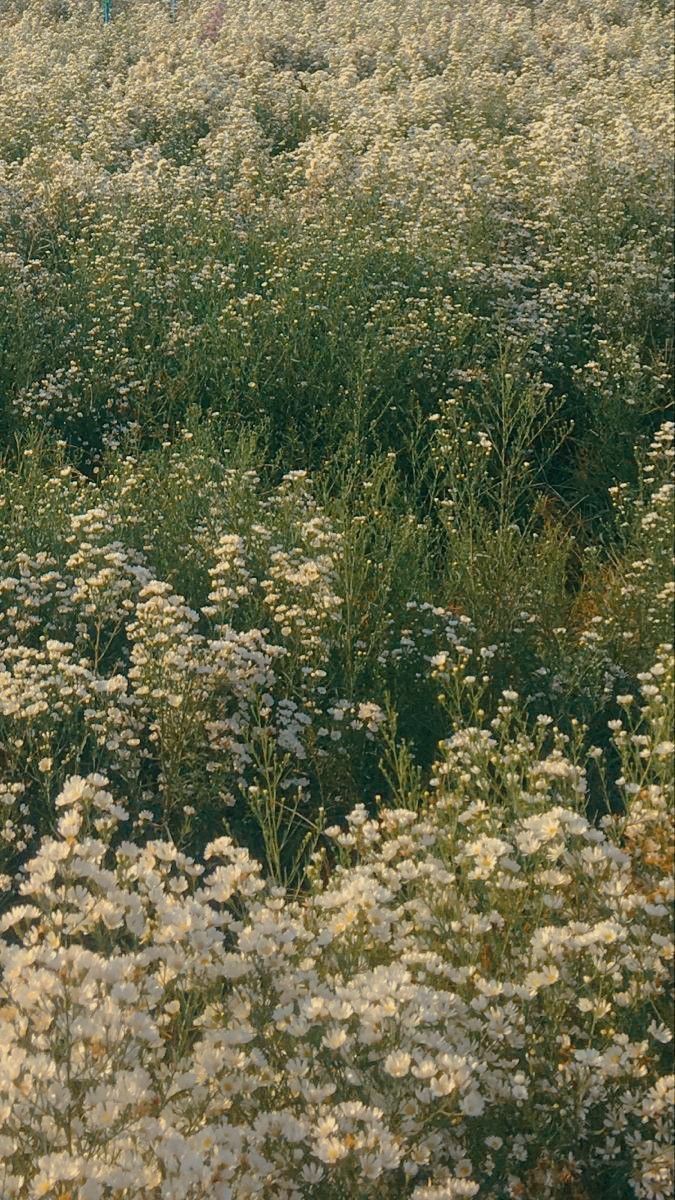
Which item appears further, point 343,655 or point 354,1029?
point 343,655

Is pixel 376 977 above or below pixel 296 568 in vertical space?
above

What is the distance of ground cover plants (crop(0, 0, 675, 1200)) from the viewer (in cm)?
264

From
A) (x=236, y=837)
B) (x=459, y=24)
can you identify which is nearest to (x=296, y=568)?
(x=236, y=837)

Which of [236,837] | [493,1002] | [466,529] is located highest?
[493,1002]

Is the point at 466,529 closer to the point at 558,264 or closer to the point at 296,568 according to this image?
the point at 296,568

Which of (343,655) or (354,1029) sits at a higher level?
(354,1029)

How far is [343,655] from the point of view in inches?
187

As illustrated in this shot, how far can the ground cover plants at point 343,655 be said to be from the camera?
104 inches

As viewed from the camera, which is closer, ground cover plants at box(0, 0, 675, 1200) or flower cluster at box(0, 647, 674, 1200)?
flower cluster at box(0, 647, 674, 1200)

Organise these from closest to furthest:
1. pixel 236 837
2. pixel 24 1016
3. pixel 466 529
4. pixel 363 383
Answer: pixel 24 1016 < pixel 236 837 < pixel 466 529 < pixel 363 383

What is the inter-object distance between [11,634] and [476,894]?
2.24m

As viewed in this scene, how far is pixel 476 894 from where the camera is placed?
11.0 feet

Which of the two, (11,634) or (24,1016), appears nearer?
(24,1016)

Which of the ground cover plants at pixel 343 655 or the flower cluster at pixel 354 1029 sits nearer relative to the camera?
the flower cluster at pixel 354 1029
